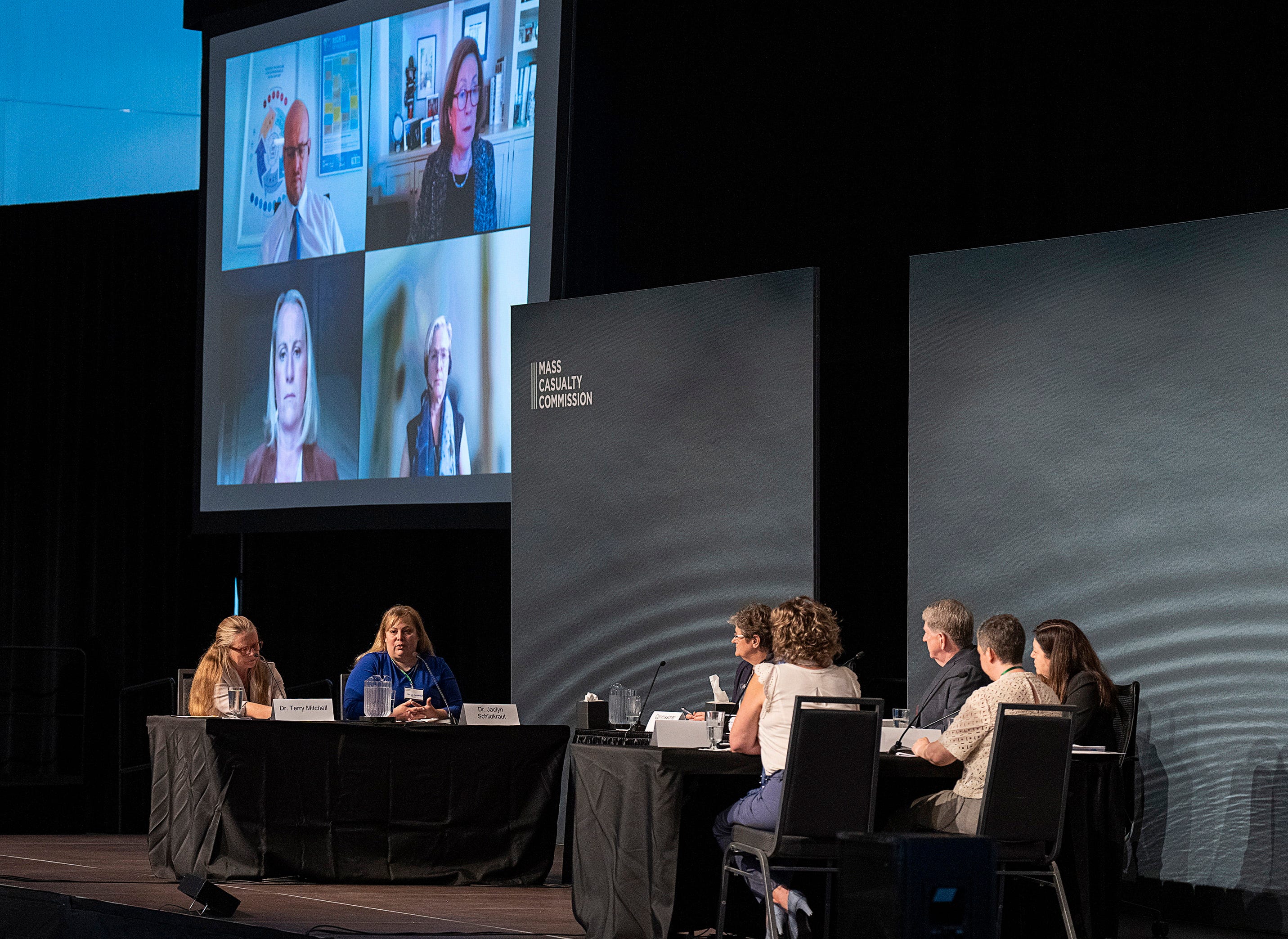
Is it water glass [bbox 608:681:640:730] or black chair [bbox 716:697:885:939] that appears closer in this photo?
black chair [bbox 716:697:885:939]

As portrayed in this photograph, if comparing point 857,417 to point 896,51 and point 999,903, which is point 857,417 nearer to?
point 896,51

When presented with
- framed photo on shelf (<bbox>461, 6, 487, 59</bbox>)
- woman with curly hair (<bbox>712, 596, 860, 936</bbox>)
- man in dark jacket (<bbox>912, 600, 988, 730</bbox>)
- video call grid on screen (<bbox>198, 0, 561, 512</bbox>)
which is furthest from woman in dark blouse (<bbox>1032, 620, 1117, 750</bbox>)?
framed photo on shelf (<bbox>461, 6, 487, 59</bbox>)

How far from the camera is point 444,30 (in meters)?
7.73

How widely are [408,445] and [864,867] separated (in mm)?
5082

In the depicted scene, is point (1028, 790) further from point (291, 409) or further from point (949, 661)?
point (291, 409)

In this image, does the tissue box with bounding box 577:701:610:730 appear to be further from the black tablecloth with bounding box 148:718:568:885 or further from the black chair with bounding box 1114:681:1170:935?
the black chair with bounding box 1114:681:1170:935

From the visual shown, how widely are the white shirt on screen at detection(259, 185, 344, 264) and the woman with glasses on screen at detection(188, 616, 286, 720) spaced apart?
2671 millimetres

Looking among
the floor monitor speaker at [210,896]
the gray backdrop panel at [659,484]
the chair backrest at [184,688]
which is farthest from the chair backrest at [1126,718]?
the chair backrest at [184,688]

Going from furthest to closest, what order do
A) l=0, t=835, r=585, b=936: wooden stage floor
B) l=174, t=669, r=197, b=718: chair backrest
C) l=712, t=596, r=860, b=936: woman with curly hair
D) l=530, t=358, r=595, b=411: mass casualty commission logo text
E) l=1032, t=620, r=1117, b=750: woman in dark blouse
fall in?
1. l=530, t=358, r=595, b=411: mass casualty commission logo text
2. l=174, t=669, r=197, b=718: chair backrest
3. l=1032, t=620, r=1117, b=750: woman in dark blouse
4. l=0, t=835, r=585, b=936: wooden stage floor
5. l=712, t=596, r=860, b=936: woman with curly hair

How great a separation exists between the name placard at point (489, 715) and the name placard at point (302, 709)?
1.59 feet

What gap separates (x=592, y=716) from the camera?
584 centimetres

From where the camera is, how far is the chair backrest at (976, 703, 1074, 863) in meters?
4.35

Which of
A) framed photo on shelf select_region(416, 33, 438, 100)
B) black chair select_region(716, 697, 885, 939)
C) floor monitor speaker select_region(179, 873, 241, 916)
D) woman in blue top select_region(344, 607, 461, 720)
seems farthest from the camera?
framed photo on shelf select_region(416, 33, 438, 100)

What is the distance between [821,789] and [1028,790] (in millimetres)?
577
